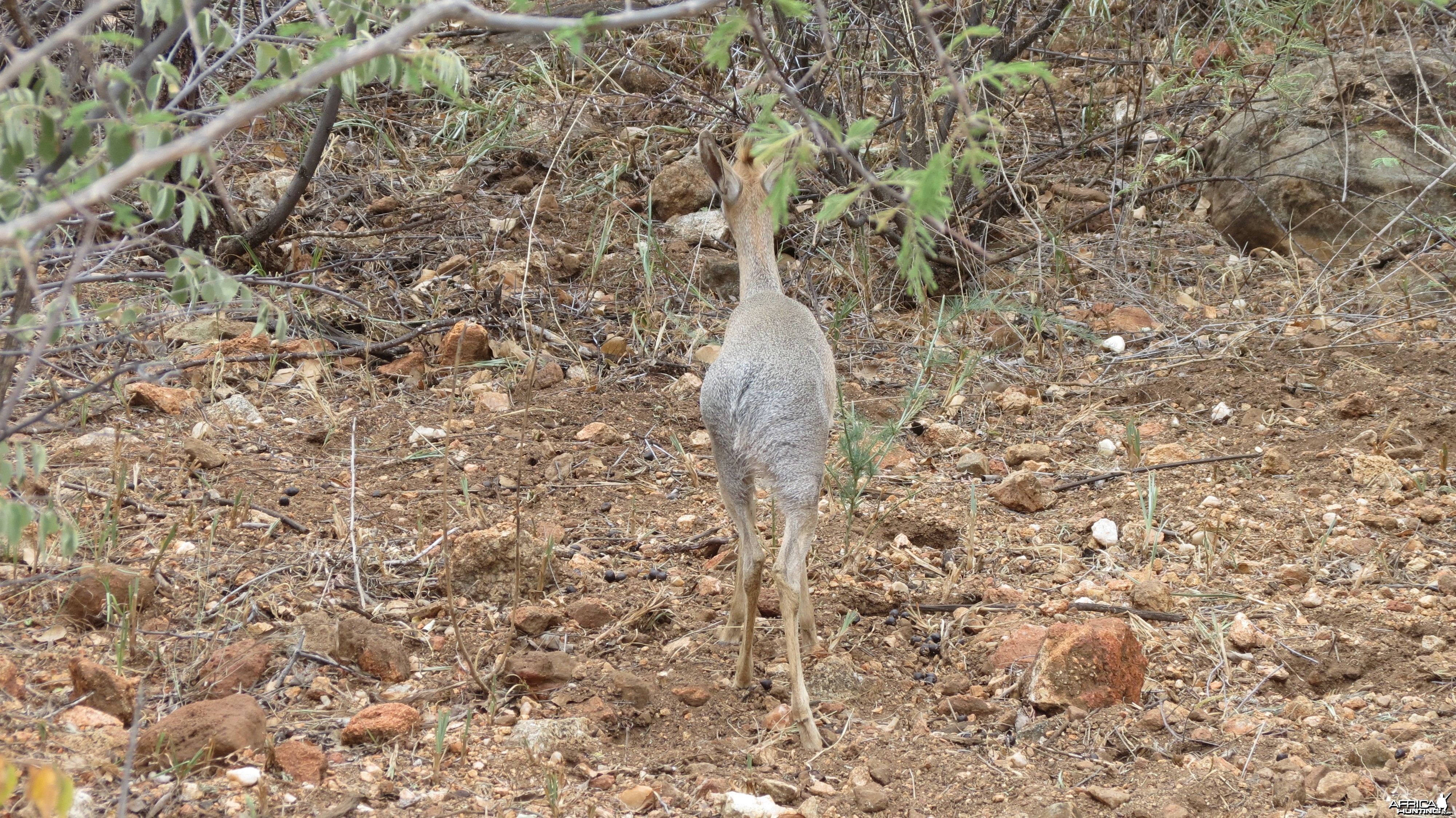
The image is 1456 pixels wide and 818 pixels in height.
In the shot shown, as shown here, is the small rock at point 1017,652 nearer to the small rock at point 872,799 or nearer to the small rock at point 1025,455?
the small rock at point 872,799

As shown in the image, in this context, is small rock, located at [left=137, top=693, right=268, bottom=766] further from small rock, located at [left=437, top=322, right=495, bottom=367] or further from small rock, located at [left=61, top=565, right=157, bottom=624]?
small rock, located at [left=437, top=322, right=495, bottom=367]

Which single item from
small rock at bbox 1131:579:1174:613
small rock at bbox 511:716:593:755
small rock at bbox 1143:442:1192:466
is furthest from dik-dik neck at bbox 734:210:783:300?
small rock at bbox 1143:442:1192:466

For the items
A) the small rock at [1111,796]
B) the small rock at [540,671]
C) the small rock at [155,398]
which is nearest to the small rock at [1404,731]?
the small rock at [1111,796]

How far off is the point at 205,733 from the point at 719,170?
2571 mm

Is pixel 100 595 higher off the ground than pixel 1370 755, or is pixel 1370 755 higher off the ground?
pixel 100 595

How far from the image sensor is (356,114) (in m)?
8.10

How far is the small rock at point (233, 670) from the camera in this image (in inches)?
142

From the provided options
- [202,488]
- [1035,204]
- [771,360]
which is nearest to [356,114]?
[202,488]

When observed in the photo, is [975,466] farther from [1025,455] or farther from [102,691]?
[102,691]

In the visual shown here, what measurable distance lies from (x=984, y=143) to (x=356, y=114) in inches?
245

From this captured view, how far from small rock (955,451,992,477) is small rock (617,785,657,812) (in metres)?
2.66

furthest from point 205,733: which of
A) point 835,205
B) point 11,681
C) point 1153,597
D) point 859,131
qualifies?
point 1153,597

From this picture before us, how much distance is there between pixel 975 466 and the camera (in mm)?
5484

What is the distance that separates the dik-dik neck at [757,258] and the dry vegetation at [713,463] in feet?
2.35
